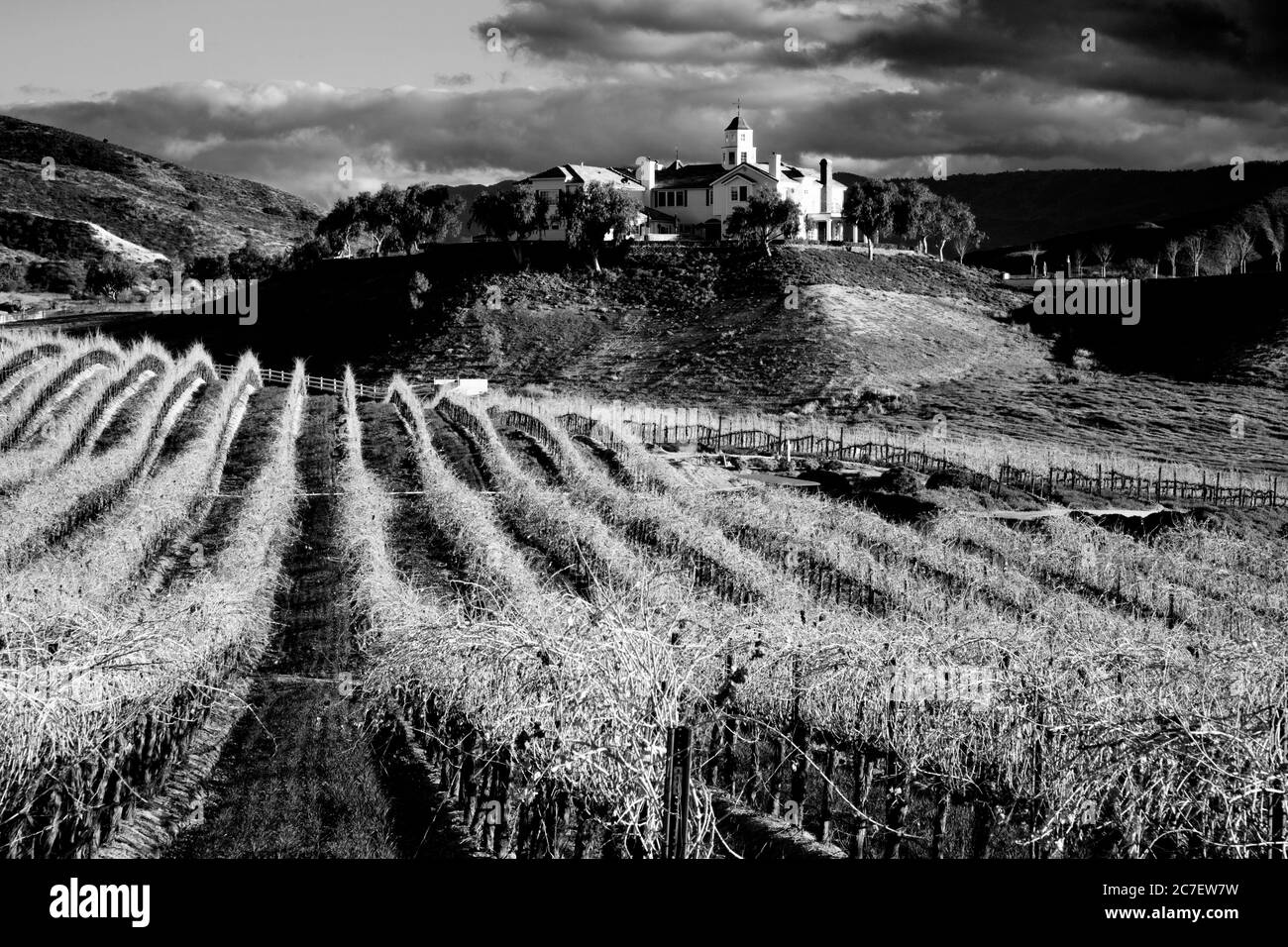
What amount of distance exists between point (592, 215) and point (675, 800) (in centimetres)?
9896

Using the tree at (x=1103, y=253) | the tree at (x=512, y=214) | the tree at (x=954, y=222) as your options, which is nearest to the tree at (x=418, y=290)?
the tree at (x=512, y=214)

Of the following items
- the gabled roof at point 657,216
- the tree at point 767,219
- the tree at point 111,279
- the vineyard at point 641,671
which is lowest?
the vineyard at point 641,671

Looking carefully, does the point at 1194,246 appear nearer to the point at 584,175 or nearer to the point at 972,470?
the point at 584,175

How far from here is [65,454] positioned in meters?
43.7

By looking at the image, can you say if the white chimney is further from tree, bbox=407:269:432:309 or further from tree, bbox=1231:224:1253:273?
tree, bbox=1231:224:1253:273

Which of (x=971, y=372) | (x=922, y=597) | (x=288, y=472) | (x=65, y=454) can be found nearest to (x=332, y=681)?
(x=922, y=597)

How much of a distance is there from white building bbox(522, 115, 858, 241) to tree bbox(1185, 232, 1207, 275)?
47.2 metres

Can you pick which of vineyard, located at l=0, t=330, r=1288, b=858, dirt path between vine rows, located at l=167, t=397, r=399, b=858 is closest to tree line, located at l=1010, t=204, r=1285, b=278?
vineyard, located at l=0, t=330, r=1288, b=858

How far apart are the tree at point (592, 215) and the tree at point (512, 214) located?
2.42 meters

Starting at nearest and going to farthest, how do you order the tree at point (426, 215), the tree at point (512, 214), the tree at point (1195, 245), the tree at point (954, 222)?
the tree at point (512, 214) < the tree at point (954, 222) < the tree at point (426, 215) < the tree at point (1195, 245)

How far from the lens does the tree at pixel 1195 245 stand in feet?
500

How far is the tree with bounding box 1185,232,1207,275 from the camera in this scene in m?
152

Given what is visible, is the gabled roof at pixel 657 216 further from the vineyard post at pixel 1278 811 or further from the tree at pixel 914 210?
the vineyard post at pixel 1278 811
